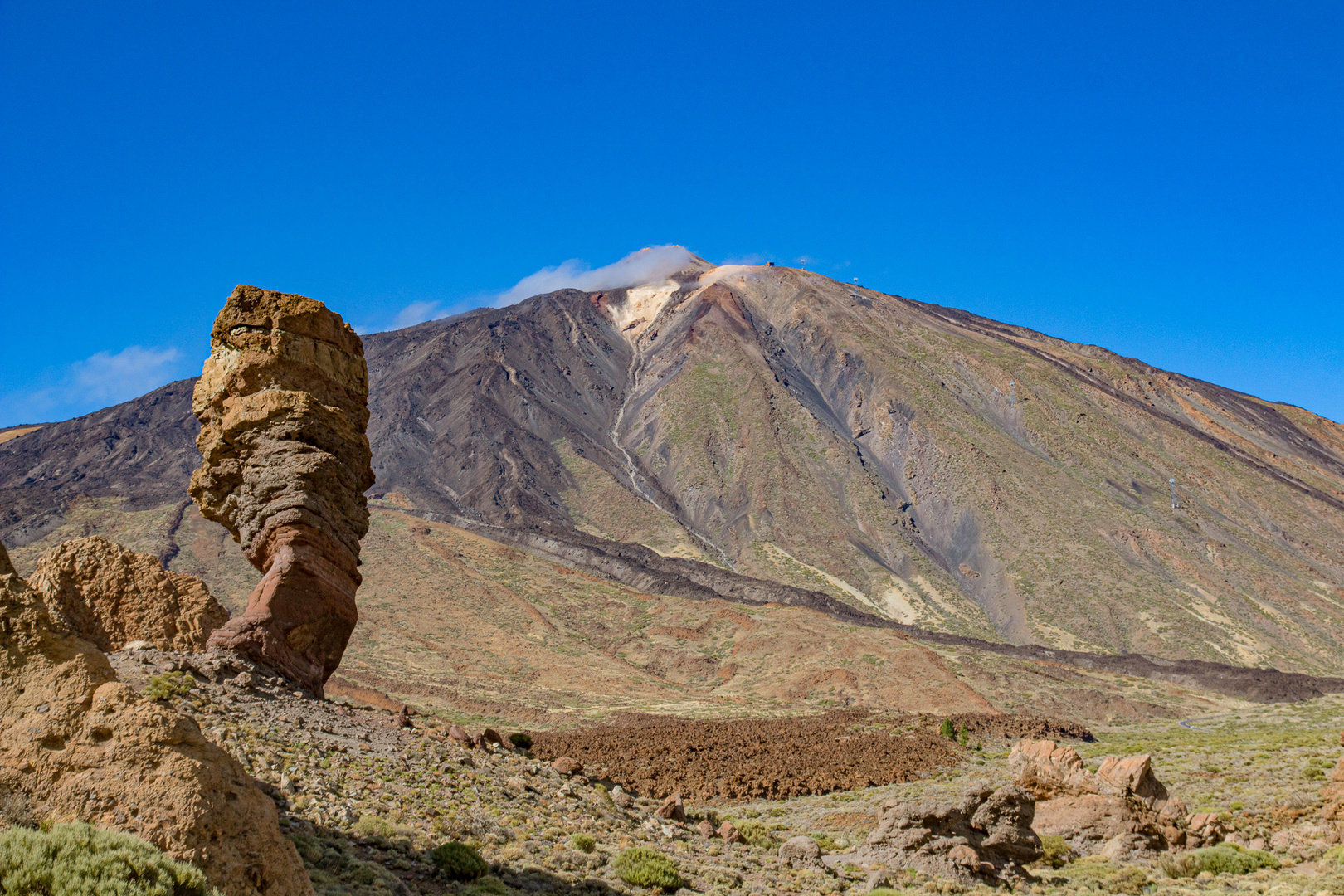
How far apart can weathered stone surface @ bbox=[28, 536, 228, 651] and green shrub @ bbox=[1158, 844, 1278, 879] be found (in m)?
16.0

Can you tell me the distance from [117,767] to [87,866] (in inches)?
38.6

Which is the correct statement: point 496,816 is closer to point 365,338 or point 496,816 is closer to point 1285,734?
point 1285,734

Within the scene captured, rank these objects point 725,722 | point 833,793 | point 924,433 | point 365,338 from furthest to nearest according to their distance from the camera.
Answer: point 365,338
point 924,433
point 725,722
point 833,793

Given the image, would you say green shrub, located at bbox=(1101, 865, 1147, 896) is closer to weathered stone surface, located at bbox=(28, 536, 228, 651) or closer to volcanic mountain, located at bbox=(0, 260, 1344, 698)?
weathered stone surface, located at bbox=(28, 536, 228, 651)

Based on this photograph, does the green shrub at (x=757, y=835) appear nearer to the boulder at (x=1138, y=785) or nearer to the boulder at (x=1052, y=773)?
the boulder at (x=1052, y=773)

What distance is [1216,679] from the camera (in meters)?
51.6

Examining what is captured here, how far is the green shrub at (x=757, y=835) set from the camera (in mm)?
16031

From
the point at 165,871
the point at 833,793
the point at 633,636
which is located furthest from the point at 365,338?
the point at 165,871

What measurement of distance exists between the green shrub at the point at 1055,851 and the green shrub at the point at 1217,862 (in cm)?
145

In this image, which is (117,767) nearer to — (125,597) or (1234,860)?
(125,597)

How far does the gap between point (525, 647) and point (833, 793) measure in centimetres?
2998

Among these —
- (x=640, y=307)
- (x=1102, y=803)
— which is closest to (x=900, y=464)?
(x=640, y=307)

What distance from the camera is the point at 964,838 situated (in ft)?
49.4

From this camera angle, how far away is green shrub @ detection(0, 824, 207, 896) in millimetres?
5934
